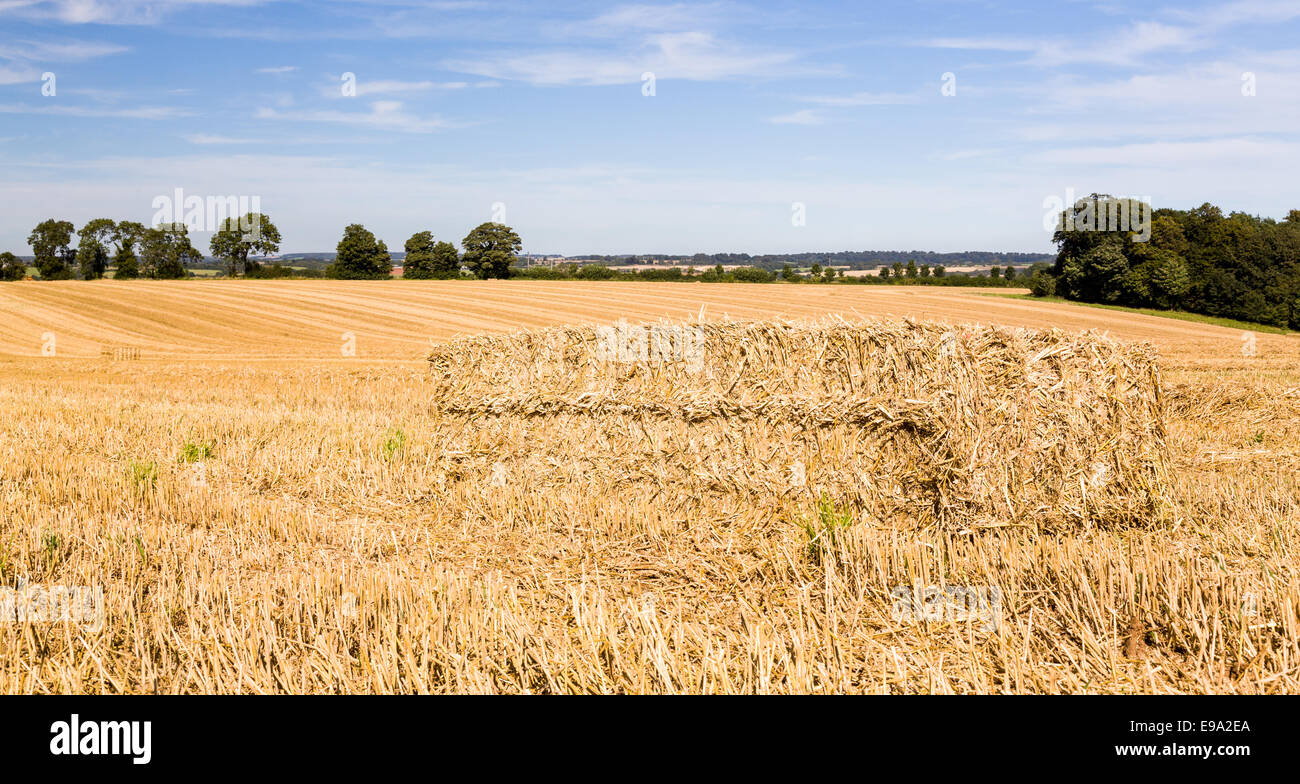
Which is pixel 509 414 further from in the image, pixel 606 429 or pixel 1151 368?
pixel 1151 368

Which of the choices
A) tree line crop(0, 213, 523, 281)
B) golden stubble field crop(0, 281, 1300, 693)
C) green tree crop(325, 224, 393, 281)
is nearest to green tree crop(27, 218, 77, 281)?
tree line crop(0, 213, 523, 281)

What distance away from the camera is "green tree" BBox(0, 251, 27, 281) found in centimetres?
7092

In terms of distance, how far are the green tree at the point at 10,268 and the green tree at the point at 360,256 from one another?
2466 centimetres

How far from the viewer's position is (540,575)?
6.50 meters

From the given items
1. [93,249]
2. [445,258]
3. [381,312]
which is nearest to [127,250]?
[93,249]

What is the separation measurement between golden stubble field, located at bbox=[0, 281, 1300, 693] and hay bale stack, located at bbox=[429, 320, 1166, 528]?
0.27 m

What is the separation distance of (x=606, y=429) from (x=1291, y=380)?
16800 mm

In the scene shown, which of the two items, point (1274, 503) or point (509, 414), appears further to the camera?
point (509, 414)

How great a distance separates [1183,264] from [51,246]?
98.9 metres

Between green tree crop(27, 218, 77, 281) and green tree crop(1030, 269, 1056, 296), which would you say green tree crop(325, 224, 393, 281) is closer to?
green tree crop(27, 218, 77, 281)

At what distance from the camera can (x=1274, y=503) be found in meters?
7.81

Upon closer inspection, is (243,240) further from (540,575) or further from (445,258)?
(540,575)

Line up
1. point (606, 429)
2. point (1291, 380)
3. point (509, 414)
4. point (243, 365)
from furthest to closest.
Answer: point (243, 365)
point (1291, 380)
point (509, 414)
point (606, 429)
